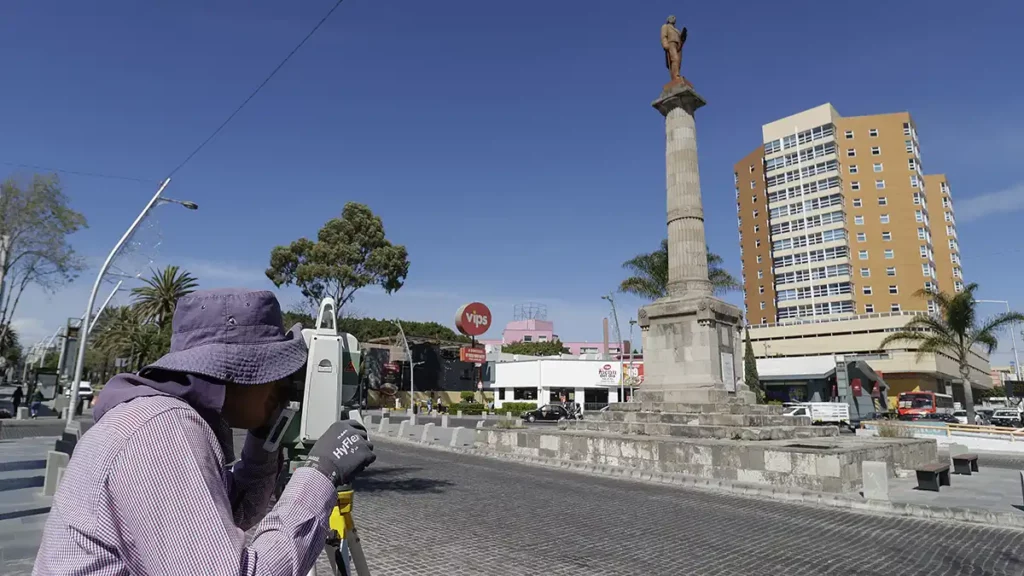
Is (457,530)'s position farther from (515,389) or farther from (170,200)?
(515,389)

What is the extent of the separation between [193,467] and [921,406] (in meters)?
47.1

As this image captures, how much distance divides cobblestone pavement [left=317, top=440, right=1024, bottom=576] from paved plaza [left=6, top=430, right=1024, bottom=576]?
0.02 meters

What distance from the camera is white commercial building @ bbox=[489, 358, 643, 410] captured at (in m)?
48.5

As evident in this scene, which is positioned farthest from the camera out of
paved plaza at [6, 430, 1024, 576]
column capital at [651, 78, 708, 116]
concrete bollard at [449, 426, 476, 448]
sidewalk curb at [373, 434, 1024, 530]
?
concrete bollard at [449, 426, 476, 448]

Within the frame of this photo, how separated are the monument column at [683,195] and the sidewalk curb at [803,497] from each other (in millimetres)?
6184

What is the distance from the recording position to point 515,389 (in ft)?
175

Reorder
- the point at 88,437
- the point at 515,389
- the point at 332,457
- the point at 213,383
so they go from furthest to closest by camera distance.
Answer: the point at 515,389, the point at 332,457, the point at 213,383, the point at 88,437

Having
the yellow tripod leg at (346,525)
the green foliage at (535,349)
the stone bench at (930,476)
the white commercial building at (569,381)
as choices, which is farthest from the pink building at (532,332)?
the yellow tripod leg at (346,525)

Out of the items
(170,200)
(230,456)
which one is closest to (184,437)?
(230,456)

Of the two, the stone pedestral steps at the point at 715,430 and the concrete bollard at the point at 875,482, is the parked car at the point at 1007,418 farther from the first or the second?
the concrete bollard at the point at 875,482

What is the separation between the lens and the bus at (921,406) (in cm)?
3519

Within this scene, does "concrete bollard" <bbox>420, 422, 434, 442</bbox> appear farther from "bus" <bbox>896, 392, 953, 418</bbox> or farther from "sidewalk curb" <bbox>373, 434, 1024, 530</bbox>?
"bus" <bbox>896, 392, 953, 418</bbox>

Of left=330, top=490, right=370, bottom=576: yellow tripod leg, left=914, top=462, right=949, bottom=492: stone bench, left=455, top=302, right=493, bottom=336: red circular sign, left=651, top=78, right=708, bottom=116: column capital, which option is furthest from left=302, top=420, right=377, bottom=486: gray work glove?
left=455, top=302, right=493, bottom=336: red circular sign

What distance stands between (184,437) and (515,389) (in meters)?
52.7
